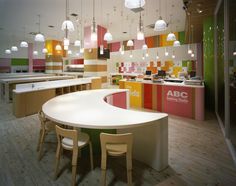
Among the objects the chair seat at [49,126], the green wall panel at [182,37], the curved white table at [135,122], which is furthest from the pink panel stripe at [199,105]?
the green wall panel at [182,37]

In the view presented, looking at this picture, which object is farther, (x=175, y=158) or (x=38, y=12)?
(x=38, y=12)

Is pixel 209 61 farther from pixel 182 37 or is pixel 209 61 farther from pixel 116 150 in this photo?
pixel 116 150

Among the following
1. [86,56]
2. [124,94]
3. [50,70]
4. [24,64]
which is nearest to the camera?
[124,94]

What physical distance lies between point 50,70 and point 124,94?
368 inches

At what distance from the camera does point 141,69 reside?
12.7m

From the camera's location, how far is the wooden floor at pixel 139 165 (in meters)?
2.44

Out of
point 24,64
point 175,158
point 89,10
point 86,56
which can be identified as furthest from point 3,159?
point 24,64

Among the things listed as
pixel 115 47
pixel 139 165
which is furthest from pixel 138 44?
pixel 139 165

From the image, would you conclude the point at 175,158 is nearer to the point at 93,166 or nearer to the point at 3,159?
the point at 93,166

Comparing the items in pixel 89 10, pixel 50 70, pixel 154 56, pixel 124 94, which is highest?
pixel 89 10

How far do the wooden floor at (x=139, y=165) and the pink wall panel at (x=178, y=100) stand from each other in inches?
51.0

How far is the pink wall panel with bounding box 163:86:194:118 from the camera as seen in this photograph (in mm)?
5332

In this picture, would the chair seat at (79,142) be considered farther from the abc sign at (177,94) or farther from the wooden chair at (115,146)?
the abc sign at (177,94)

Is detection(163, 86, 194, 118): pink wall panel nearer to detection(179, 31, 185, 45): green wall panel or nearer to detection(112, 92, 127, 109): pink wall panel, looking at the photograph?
detection(112, 92, 127, 109): pink wall panel
